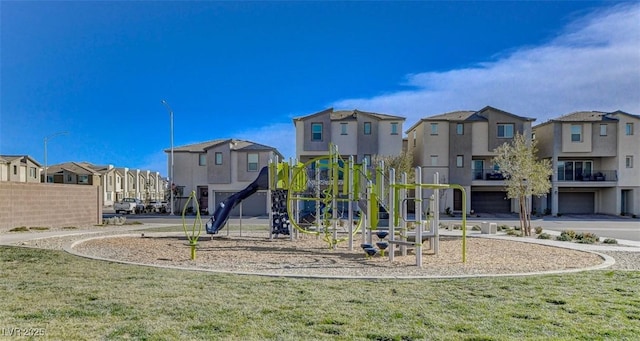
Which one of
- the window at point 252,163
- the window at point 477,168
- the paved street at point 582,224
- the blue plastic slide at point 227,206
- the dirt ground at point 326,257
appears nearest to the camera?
the dirt ground at point 326,257

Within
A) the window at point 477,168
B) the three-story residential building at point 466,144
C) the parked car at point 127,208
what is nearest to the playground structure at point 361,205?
the three-story residential building at point 466,144

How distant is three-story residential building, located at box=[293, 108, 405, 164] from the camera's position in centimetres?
4019

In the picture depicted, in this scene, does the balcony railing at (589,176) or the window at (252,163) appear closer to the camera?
the balcony railing at (589,176)

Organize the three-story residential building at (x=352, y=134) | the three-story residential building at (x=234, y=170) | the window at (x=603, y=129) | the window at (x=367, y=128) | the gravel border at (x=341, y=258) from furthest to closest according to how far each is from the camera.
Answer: the three-story residential building at (x=234, y=170) → the window at (x=603, y=129) → the window at (x=367, y=128) → the three-story residential building at (x=352, y=134) → the gravel border at (x=341, y=258)

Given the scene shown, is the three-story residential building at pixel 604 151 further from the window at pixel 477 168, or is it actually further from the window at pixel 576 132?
the window at pixel 477 168

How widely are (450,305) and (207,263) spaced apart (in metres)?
6.72

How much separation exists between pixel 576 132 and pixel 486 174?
8824 millimetres

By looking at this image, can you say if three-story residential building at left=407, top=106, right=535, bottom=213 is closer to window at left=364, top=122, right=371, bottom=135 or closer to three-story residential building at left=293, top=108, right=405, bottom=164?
three-story residential building at left=293, top=108, right=405, bottom=164

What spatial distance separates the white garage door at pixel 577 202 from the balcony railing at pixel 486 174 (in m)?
7.74

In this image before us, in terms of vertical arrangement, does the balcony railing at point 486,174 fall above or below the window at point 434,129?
below

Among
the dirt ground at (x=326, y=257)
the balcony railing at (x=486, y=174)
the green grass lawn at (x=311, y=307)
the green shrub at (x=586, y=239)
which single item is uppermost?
the balcony railing at (x=486, y=174)

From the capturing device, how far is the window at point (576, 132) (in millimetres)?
40656

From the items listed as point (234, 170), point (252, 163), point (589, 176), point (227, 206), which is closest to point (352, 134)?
point (252, 163)

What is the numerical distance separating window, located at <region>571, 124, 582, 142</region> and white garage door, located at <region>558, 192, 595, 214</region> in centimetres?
575
